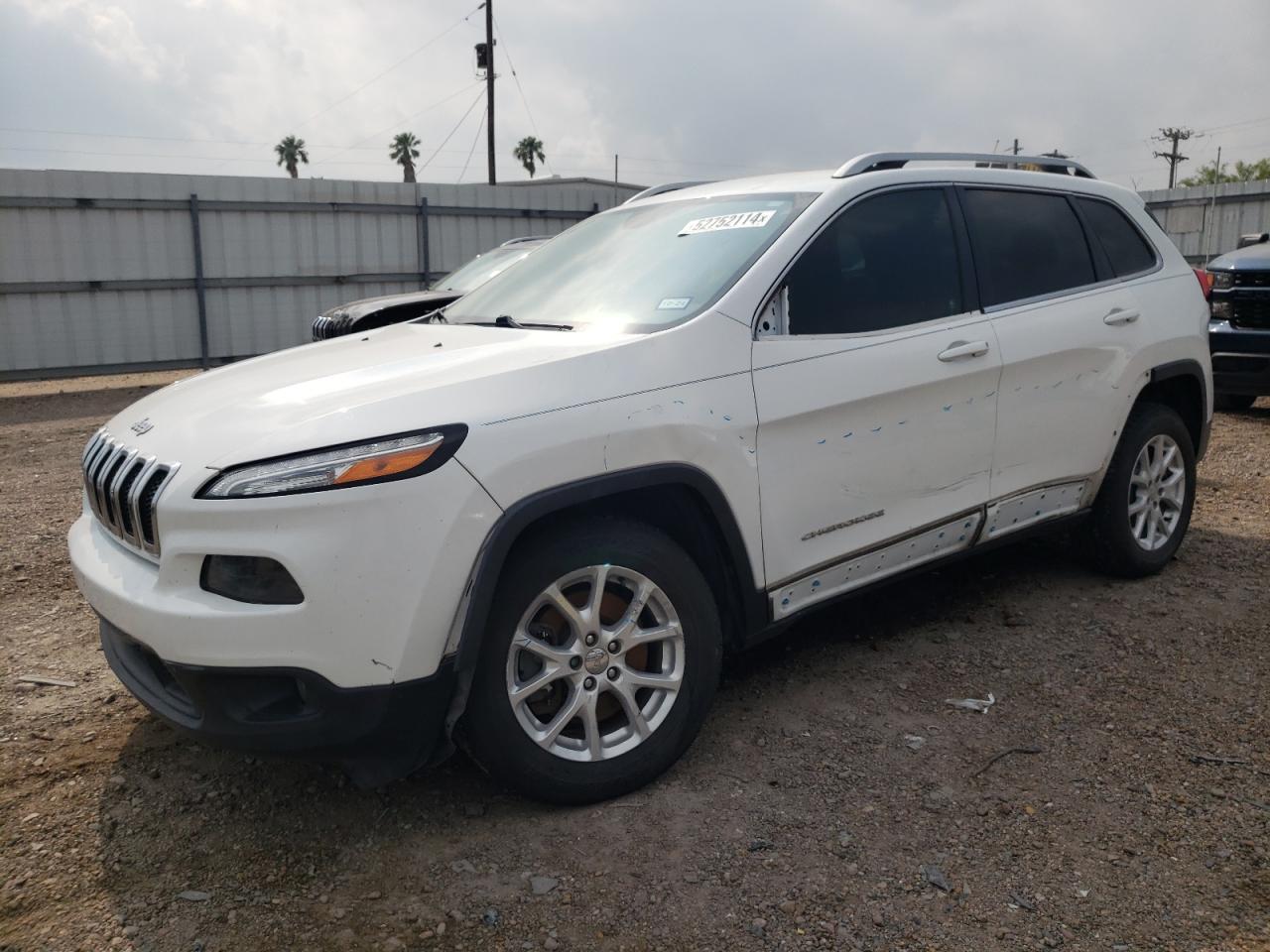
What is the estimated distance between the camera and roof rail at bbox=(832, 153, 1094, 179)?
3.85 meters

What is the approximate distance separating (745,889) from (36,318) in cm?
1366

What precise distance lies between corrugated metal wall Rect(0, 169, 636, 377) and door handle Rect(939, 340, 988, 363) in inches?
508

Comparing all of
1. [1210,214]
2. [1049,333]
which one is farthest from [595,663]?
[1210,214]

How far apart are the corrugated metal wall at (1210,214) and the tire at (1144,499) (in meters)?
12.6

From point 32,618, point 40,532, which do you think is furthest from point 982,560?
point 40,532

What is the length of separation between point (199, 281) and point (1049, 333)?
1284cm

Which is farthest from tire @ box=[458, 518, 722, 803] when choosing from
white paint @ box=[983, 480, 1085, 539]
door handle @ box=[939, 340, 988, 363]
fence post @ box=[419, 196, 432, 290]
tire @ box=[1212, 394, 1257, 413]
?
fence post @ box=[419, 196, 432, 290]

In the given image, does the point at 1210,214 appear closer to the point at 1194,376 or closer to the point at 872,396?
the point at 1194,376

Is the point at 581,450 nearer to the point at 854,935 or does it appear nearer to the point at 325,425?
the point at 325,425

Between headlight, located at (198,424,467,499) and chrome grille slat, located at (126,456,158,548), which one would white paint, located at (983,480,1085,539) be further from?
chrome grille slat, located at (126,456,158,548)

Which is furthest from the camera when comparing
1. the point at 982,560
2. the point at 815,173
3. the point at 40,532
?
the point at 40,532

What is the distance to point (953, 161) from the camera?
13.9ft

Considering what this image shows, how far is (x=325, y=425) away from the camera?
2625mm

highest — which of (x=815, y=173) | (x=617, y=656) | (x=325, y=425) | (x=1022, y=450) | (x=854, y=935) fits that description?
(x=815, y=173)
